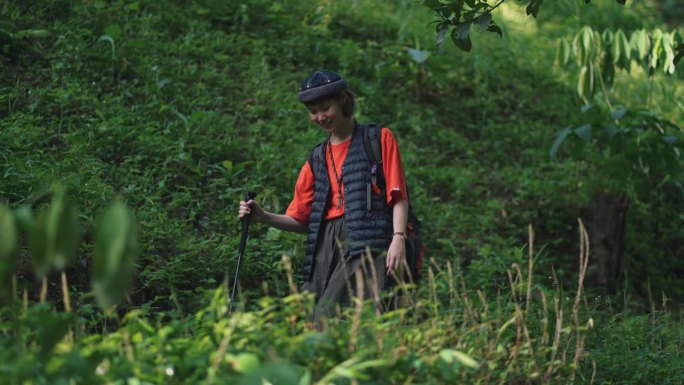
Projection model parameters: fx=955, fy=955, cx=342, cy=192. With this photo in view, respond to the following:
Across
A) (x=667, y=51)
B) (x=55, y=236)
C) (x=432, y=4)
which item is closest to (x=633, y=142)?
(x=667, y=51)

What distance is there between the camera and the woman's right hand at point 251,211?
198 inches

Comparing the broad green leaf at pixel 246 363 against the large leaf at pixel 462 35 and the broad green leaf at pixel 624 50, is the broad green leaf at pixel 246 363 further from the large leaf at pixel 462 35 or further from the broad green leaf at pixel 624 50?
the broad green leaf at pixel 624 50

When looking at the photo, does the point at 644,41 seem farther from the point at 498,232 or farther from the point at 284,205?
the point at 284,205

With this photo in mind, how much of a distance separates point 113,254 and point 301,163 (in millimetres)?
6070

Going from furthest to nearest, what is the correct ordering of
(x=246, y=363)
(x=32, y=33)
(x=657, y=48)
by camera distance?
(x=32, y=33), (x=657, y=48), (x=246, y=363)

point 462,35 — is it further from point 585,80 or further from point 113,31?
point 113,31

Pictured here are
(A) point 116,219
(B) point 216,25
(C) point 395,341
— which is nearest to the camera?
(A) point 116,219

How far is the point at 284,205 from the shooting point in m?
7.47

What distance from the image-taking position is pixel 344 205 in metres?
5.06

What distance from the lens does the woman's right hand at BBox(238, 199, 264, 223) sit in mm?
5020

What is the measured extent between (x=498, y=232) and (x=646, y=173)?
1.61 meters

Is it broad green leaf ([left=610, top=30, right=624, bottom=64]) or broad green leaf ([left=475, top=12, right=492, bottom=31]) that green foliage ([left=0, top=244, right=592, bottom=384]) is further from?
broad green leaf ([left=610, top=30, right=624, bottom=64])

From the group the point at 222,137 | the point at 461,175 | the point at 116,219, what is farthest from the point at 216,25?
the point at 116,219

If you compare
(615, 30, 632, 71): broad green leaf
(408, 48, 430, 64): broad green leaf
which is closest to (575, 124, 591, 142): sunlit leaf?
(615, 30, 632, 71): broad green leaf
